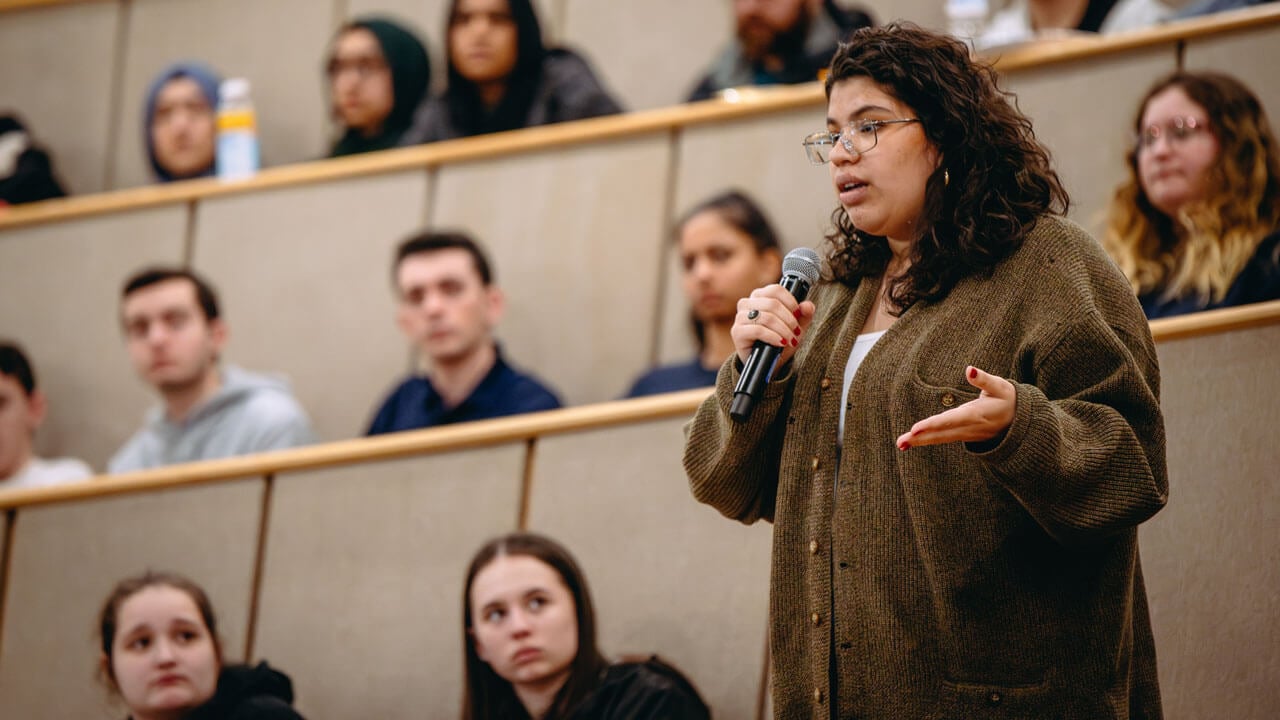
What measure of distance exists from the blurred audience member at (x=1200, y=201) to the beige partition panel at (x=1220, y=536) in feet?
0.69

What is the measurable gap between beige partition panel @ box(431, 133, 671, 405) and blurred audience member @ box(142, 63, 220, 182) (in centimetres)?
66

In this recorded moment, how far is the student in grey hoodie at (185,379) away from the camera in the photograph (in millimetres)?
2525

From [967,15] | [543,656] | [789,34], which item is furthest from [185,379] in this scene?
[967,15]

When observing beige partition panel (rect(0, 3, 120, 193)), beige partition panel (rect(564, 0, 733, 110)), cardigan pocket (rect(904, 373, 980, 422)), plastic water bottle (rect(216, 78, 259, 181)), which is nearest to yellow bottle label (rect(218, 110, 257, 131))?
plastic water bottle (rect(216, 78, 259, 181))

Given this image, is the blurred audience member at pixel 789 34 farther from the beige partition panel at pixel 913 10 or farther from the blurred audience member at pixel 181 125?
the blurred audience member at pixel 181 125

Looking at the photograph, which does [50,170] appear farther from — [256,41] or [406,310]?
[406,310]

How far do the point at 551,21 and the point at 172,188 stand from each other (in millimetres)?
860

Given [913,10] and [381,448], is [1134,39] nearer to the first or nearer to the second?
[913,10]

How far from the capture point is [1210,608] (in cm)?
166

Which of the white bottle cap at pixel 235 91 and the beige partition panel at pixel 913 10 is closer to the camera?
the beige partition panel at pixel 913 10

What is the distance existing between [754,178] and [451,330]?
549 millimetres

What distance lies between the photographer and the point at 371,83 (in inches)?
120

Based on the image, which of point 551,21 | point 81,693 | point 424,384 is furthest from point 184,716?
point 551,21

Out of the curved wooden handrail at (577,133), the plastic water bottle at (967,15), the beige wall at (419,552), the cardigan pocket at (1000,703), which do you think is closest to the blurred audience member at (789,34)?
the curved wooden handrail at (577,133)
